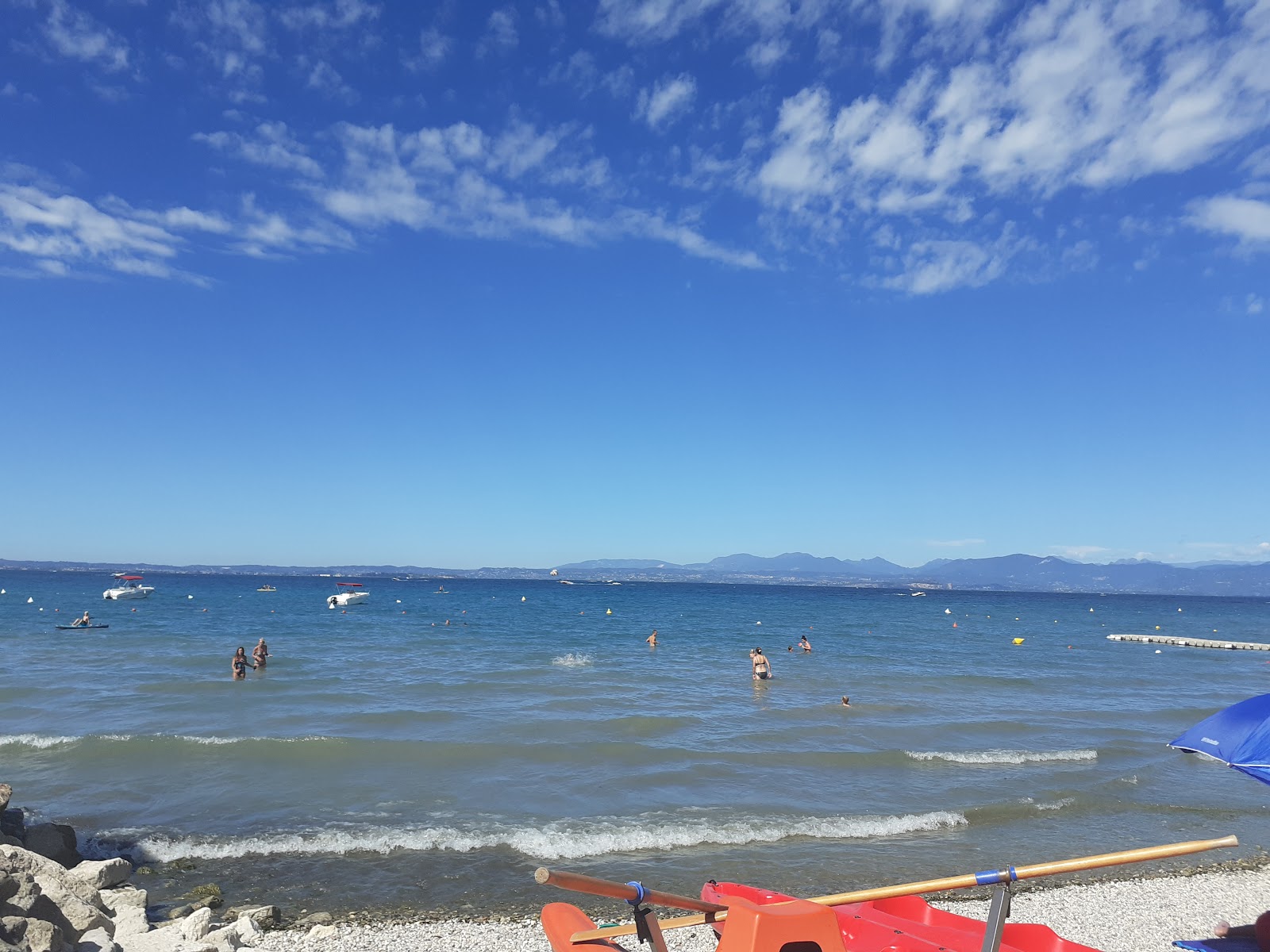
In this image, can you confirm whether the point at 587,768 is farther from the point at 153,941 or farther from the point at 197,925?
the point at 153,941

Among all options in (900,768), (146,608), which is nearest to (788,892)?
(900,768)

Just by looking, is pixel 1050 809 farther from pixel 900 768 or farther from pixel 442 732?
pixel 442 732

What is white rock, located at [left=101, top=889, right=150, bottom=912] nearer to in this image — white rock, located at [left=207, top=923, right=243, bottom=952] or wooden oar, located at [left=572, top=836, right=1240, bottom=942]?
white rock, located at [left=207, top=923, right=243, bottom=952]

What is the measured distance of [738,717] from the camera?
67.1ft

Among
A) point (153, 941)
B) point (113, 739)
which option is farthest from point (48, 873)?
point (113, 739)

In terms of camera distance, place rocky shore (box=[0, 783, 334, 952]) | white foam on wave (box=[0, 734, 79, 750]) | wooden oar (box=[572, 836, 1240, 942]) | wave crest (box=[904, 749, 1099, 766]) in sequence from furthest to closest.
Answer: white foam on wave (box=[0, 734, 79, 750]) → wave crest (box=[904, 749, 1099, 766]) → rocky shore (box=[0, 783, 334, 952]) → wooden oar (box=[572, 836, 1240, 942])

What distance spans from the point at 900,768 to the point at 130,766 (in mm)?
14567

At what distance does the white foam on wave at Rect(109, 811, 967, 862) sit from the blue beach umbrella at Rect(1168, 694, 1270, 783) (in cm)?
606

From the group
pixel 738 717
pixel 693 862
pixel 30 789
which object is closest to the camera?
pixel 693 862

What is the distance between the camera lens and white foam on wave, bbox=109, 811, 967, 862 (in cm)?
1080

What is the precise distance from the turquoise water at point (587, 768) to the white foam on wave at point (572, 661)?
0.99 feet

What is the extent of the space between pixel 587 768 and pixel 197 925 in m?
8.25

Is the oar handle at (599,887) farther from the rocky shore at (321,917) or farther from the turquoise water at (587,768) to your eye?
the turquoise water at (587,768)

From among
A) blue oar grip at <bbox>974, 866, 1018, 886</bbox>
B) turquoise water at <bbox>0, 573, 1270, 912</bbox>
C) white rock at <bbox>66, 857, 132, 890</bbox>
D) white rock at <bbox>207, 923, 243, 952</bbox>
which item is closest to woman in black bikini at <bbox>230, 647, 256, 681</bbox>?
turquoise water at <bbox>0, 573, 1270, 912</bbox>
